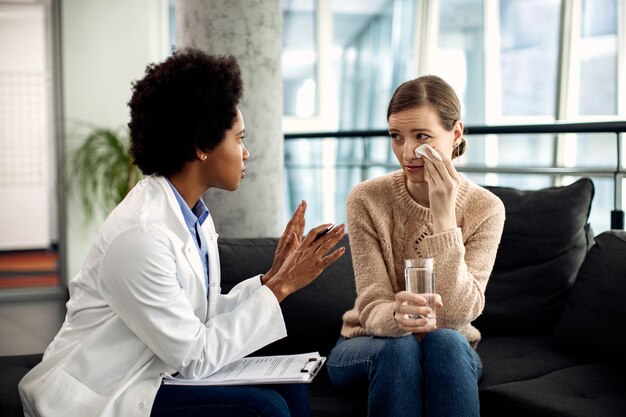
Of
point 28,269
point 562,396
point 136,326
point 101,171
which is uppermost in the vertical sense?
→ point 101,171

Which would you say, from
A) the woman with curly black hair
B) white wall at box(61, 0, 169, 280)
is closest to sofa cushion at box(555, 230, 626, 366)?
the woman with curly black hair

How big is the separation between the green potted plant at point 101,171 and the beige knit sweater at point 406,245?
419 centimetres

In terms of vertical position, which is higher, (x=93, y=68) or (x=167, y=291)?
(x=93, y=68)

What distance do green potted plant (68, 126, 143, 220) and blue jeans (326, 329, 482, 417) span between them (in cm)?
457

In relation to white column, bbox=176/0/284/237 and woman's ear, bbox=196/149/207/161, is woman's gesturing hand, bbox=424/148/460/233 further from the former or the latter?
white column, bbox=176/0/284/237

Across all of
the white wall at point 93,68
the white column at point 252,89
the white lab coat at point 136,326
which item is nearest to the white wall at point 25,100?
the white wall at point 93,68

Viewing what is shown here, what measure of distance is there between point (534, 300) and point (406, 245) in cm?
57

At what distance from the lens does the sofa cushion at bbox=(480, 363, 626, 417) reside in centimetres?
205

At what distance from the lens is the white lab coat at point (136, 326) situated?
5.66 ft

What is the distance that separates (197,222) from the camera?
202cm

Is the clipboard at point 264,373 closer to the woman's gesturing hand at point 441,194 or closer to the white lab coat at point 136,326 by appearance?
the white lab coat at point 136,326

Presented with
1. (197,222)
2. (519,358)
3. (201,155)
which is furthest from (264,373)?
(519,358)

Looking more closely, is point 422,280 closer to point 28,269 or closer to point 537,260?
point 537,260

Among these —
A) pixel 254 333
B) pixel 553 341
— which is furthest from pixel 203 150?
pixel 553 341
